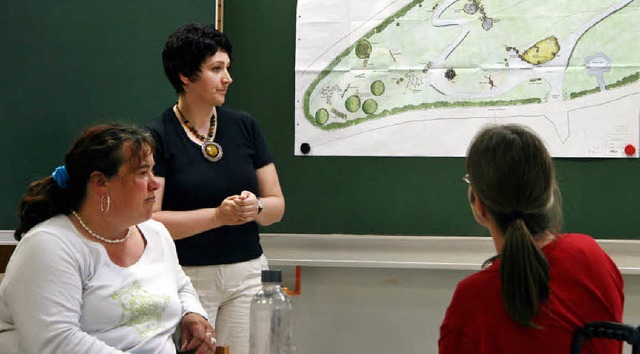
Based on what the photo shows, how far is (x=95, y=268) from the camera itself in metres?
1.75

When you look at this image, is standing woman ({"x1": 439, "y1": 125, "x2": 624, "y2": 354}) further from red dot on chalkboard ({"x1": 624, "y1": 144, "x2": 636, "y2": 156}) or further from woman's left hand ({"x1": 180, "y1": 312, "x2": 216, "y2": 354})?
red dot on chalkboard ({"x1": 624, "y1": 144, "x2": 636, "y2": 156})

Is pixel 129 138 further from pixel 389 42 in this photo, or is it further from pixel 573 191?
pixel 573 191

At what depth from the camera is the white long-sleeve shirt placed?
1601 millimetres

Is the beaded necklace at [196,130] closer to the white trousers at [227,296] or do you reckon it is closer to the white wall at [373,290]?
the white trousers at [227,296]

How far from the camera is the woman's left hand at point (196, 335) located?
6.24 feet

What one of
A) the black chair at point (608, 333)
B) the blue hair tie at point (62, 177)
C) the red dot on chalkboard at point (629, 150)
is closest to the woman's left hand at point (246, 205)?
the blue hair tie at point (62, 177)

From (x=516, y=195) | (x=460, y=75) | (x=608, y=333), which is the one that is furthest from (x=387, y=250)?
(x=608, y=333)

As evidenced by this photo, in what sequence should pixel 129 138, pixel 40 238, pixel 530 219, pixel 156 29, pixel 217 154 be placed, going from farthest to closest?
1. pixel 156 29
2. pixel 217 154
3. pixel 129 138
4. pixel 40 238
5. pixel 530 219

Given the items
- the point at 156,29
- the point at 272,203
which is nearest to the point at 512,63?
the point at 272,203

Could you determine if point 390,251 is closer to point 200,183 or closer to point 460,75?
point 460,75

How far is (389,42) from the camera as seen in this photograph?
3160 mm

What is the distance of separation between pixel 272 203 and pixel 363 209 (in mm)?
783

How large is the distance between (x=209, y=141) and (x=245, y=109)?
812mm

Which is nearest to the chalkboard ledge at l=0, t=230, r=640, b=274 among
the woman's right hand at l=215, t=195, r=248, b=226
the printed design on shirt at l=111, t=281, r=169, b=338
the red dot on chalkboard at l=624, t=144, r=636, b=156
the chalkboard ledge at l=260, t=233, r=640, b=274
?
the chalkboard ledge at l=260, t=233, r=640, b=274
